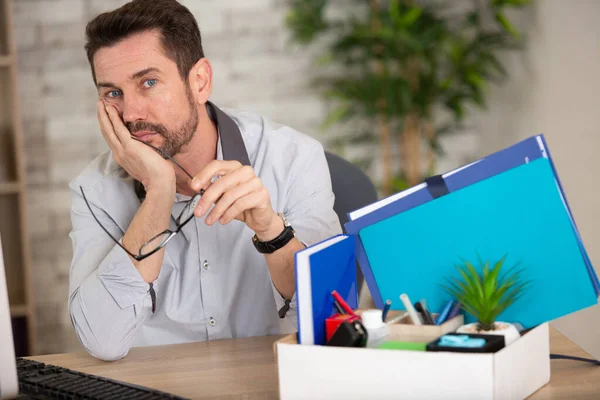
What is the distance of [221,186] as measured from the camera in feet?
3.81

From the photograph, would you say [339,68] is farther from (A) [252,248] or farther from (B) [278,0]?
(A) [252,248]

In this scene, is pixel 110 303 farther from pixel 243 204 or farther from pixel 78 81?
pixel 78 81

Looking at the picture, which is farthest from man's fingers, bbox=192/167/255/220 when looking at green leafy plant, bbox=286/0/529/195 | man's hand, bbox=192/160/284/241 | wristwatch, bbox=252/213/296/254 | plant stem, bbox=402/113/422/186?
plant stem, bbox=402/113/422/186

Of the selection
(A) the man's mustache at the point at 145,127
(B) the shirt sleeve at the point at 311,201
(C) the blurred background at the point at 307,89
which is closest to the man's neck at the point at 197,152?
(A) the man's mustache at the point at 145,127

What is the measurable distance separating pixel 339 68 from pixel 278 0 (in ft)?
1.24

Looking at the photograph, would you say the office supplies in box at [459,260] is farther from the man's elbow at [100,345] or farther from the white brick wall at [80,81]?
the white brick wall at [80,81]

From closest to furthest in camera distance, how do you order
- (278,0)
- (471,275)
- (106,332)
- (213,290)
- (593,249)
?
(471,275), (106,332), (213,290), (593,249), (278,0)

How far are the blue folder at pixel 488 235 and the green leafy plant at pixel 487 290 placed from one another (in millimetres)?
16

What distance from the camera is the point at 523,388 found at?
927 mm

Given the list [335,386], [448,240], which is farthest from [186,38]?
[335,386]

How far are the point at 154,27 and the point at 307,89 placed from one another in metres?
1.52

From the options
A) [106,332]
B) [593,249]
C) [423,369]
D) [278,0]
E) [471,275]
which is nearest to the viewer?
[423,369]

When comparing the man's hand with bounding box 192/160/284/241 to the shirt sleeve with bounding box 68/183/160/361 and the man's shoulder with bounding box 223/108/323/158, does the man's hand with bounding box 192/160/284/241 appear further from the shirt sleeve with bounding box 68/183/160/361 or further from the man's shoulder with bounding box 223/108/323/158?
the man's shoulder with bounding box 223/108/323/158

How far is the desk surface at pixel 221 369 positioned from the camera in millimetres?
1016
